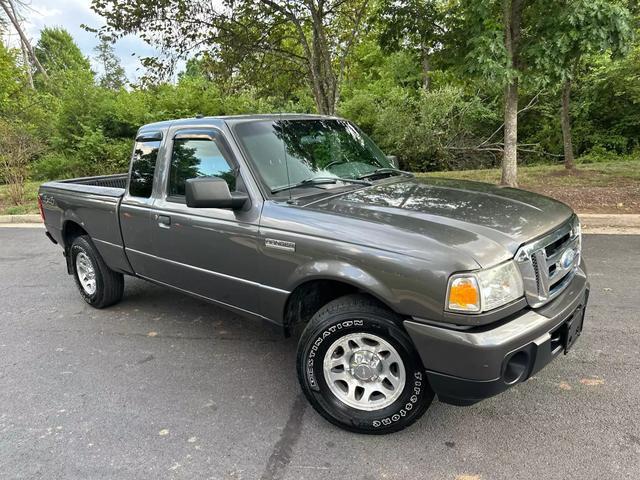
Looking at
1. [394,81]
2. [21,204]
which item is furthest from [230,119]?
[394,81]

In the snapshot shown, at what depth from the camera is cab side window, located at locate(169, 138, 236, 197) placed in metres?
3.38

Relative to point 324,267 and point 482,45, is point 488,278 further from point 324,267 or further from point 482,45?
point 482,45

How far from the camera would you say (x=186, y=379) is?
11.3 ft

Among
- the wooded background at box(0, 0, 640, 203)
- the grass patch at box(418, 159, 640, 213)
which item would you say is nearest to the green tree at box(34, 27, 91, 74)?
the wooded background at box(0, 0, 640, 203)

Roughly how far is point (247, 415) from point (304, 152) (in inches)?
72.9

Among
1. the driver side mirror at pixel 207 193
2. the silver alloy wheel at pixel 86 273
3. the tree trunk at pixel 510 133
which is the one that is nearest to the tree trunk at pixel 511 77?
the tree trunk at pixel 510 133

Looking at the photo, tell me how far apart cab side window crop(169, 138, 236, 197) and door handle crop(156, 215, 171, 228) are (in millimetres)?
191

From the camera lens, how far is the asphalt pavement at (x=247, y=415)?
8.17 ft

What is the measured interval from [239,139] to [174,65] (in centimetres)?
956

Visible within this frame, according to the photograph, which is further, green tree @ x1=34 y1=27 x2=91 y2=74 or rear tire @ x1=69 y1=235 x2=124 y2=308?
green tree @ x1=34 y1=27 x2=91 y2=74

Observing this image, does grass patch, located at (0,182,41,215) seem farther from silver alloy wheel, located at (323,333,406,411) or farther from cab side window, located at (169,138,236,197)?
silver alloy wheel, located at (323,333,406,411)

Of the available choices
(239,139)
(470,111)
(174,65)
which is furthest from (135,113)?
(239,139)

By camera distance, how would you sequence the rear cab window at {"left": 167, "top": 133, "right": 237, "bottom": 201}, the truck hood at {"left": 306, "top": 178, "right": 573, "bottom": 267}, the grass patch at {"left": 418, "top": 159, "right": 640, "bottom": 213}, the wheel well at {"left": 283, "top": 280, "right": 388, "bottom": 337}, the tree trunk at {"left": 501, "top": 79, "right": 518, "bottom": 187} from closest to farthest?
the truck hood at {"left": 306, "top": 178, "right": 573, "bottom": 267}, the wheel well at {"left": 283, "top": 280, "right": 388, "bottom": 337}, the rear cab window at {"left": 167, "top": 133, "right": 237, "bottom": 201}, the grass patch at {"left": 418, "top": 159, "right": 640, "bottom": 213}, the tree trunk at {"left": 501, "top": 79, "right": 518, "bottom": 187}

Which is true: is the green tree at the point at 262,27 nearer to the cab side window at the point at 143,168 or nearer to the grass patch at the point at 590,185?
the grass patch at the point at 590,185
